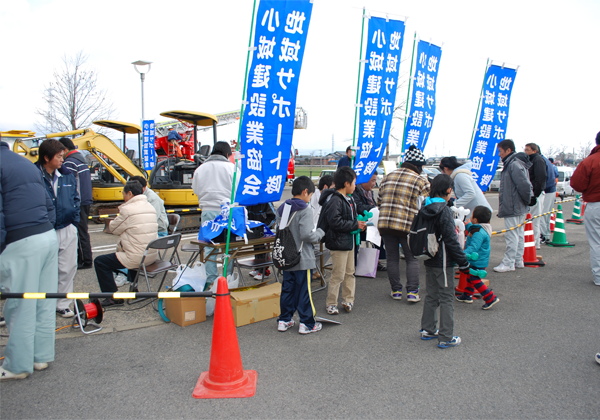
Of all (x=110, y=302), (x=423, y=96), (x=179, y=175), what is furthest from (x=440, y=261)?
(x=179, y=175)

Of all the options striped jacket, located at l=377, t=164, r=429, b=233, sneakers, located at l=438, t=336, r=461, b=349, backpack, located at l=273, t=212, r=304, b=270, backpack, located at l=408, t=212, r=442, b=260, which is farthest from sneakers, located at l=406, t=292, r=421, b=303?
backpack, located at l=273, t=212, r=304, b=270

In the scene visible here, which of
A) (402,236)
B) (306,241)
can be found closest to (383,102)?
(402,236)

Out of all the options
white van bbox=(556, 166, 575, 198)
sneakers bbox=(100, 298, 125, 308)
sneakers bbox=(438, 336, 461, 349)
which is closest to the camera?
sneakers bbox=(438, 336, 461, 349)

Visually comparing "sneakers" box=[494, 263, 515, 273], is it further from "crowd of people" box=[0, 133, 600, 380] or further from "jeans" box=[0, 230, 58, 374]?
"jeans" box=[0, 230, 58, 374]

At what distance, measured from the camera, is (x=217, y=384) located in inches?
128

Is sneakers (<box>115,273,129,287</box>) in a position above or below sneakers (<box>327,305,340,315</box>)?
below

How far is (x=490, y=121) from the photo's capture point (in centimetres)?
972

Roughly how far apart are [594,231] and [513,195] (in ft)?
4.27

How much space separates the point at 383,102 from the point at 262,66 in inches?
140

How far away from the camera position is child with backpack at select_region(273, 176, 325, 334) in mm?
4418

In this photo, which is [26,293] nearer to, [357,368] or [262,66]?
[357,368]

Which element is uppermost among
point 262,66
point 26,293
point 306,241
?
point 262,66

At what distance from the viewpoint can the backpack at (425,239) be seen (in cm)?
411

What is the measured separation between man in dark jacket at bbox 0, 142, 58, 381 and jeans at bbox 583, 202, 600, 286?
700 cm
